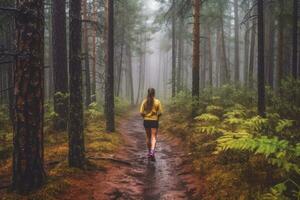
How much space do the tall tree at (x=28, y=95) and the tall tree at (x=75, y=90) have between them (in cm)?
164

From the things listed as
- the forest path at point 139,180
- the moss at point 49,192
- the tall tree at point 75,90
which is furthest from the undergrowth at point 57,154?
the tall tree at point 75,90

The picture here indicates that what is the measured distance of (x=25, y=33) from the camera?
5863mm

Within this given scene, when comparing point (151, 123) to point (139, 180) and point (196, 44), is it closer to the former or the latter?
point (139, 180)

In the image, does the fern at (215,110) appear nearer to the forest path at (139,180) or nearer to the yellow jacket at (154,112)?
the forest path at (139,180)

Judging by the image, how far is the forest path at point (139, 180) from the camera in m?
7.06

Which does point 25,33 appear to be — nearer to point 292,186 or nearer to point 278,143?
point 278,143

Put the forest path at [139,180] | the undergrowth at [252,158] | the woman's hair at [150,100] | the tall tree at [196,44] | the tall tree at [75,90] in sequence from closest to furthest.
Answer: the undergrowth at [252,158] < the forest path at [139,180] < the tall tree at [75,90] < the woman's hair at [150,100] < the tall tree at [196,44]

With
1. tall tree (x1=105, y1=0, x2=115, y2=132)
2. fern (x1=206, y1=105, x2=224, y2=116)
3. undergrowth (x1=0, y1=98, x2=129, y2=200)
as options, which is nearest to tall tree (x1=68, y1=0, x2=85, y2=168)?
undergrowth (x1=0, y1=98, x2=129, y2=200)

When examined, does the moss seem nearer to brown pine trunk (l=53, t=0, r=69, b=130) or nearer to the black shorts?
the black shorts

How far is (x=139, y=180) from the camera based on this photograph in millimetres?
8297

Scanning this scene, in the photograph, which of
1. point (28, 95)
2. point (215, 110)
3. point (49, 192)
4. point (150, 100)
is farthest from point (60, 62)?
point (49, 192)

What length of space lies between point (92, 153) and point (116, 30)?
2335 centimetres

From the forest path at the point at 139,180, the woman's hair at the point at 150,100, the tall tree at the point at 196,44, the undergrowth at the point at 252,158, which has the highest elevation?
the tall tree at the point at 196,44

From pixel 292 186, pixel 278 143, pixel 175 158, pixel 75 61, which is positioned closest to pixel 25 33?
pixel 75 61
